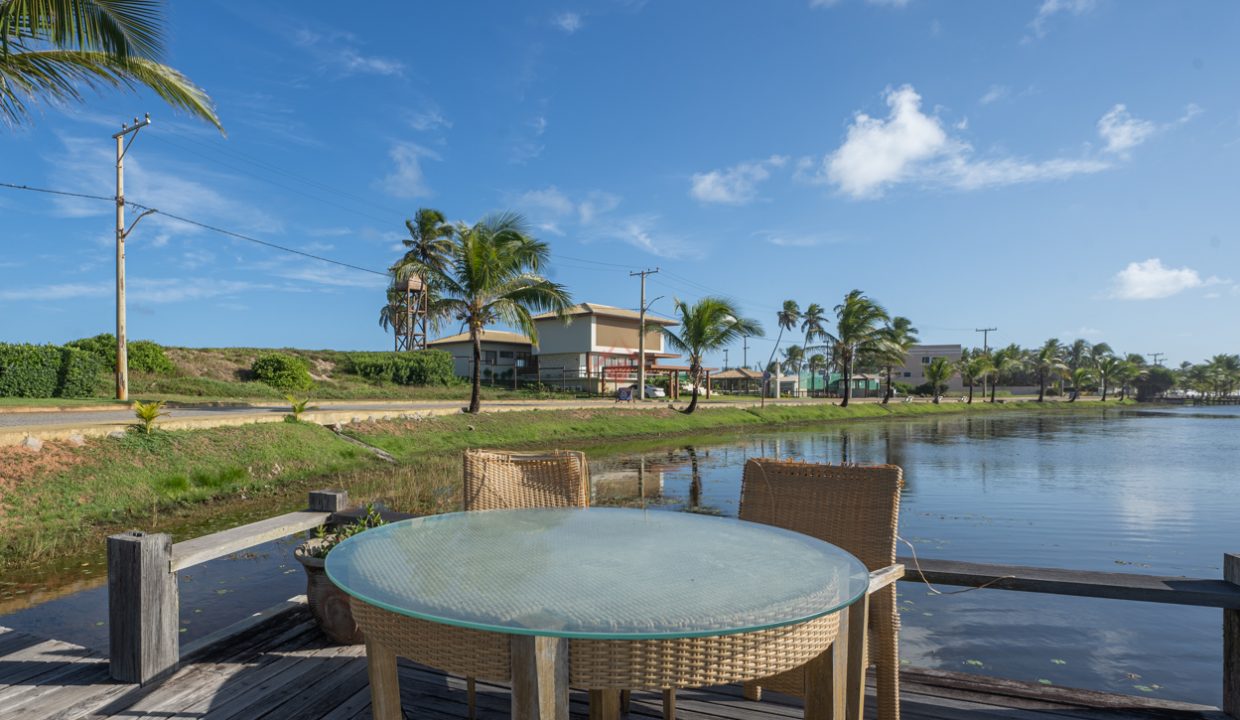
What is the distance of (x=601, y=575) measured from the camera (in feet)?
5.78

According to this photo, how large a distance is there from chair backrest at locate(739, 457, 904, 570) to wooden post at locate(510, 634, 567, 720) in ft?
4.50

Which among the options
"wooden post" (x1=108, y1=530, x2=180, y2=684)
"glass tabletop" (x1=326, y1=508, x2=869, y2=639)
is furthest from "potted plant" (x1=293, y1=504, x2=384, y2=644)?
"glass tabletop" (x1=326, y1=508, x2=869, y2=639)

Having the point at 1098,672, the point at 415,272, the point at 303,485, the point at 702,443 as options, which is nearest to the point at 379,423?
the point at 303,485

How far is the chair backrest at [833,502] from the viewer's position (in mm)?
2418

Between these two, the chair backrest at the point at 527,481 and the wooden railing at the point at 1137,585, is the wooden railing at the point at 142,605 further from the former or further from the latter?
the wooden railing at the point at 1137,585

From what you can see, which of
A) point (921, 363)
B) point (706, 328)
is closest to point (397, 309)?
point (706, 328)

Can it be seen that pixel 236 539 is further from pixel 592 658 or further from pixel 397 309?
pixel 397 309

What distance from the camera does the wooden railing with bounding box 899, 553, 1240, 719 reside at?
234cm

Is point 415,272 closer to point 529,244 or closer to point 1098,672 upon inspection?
point 529,244

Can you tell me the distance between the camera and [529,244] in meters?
18.4

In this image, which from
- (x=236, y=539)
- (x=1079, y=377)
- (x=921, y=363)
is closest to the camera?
(x=236, y=539)

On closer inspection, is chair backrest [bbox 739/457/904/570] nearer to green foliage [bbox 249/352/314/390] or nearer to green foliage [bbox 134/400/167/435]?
green foliage [bbox 134/400/167/435]

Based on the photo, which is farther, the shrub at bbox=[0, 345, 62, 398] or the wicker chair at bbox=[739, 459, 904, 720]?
the shrub at bbox=[0, 345, 62, 398]

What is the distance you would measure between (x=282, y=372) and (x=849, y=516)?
85.8ft
